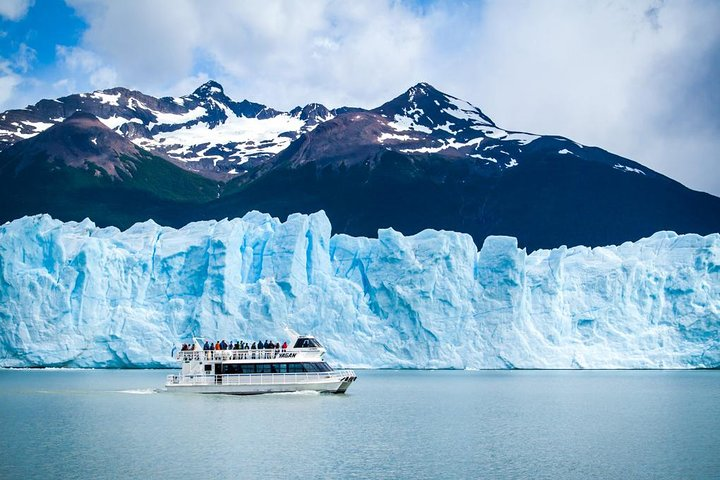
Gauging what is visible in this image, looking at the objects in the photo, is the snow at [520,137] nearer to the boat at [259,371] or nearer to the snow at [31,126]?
the snow at [31,126]

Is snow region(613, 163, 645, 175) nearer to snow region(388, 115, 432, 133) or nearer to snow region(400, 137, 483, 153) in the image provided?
snow region(400, 137, 483, 153)

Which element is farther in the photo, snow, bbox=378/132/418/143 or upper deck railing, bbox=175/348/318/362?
snow, bbox=378/132/418/143

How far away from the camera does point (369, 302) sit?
55625 mm

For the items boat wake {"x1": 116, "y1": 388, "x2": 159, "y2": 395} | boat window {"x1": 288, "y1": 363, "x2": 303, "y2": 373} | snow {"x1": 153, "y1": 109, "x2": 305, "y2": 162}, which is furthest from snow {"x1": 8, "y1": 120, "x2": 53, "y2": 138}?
boat window {"x1": 288, "y1": 363, "x2": 303, "y2": 373}

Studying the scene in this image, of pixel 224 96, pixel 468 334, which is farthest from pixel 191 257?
pixel 224 96

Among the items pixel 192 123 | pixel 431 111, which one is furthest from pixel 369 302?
pixel 192 123

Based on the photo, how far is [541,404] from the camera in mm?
36406

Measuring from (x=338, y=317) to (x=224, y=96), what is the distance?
145 metres

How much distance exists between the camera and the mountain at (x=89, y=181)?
318 feet

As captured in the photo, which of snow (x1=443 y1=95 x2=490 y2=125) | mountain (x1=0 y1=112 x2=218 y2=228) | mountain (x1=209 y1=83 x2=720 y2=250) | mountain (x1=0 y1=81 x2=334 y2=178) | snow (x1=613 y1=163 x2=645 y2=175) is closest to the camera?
mountain (x1=209 y1=83 x2=720 y2=250)

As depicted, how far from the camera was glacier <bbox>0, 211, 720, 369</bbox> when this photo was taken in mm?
52500

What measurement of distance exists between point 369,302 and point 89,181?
5981 cm

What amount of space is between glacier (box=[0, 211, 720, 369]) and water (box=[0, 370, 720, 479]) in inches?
403

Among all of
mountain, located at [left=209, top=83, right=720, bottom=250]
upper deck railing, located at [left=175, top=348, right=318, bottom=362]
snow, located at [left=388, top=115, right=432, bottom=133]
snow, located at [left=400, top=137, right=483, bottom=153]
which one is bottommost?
upper deck railing, located at [left=175, top=348, right=318, bottom=362]
